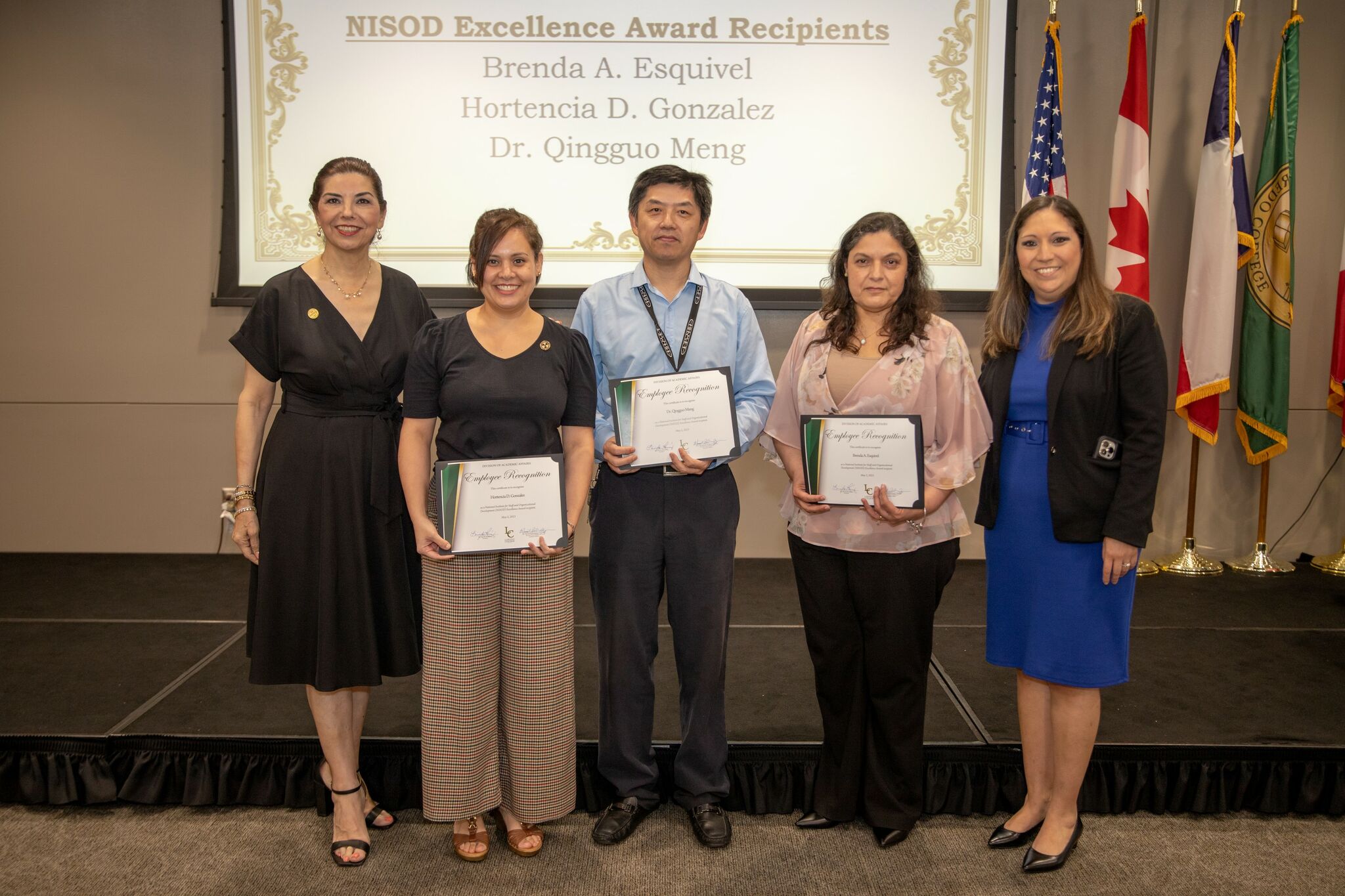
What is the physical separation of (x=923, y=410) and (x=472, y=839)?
1.46 meters

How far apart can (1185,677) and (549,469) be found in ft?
7.11

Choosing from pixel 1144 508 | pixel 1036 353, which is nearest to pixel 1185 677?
pixel 1144 508

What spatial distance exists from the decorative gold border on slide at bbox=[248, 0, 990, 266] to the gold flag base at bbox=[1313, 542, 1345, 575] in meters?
2.15

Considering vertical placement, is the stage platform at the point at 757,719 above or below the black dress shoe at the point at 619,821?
above

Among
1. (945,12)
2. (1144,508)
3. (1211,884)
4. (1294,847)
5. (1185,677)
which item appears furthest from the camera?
(945,12)

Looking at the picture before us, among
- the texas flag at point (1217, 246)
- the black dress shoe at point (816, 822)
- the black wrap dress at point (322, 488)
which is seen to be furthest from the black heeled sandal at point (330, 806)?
the texas flag at point (1217, 246)

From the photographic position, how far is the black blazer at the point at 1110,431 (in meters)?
1.98

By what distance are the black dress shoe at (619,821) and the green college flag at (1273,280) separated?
353 cm

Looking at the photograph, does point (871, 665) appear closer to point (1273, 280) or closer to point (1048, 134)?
point (1048, 134)

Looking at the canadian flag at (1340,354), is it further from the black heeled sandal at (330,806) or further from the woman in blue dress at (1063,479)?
the black heeled sandal at (330,806)

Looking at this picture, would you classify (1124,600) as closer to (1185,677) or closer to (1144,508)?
(1144,508)

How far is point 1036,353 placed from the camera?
2098mm

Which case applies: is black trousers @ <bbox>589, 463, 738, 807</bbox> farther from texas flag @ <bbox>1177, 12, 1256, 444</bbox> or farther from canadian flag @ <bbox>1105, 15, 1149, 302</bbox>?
texas flag @ <bbox>1177, 12, 1256, 444</bbox>

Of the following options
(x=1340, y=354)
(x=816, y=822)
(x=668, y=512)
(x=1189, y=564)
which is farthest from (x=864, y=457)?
(x=1340, y=354)
